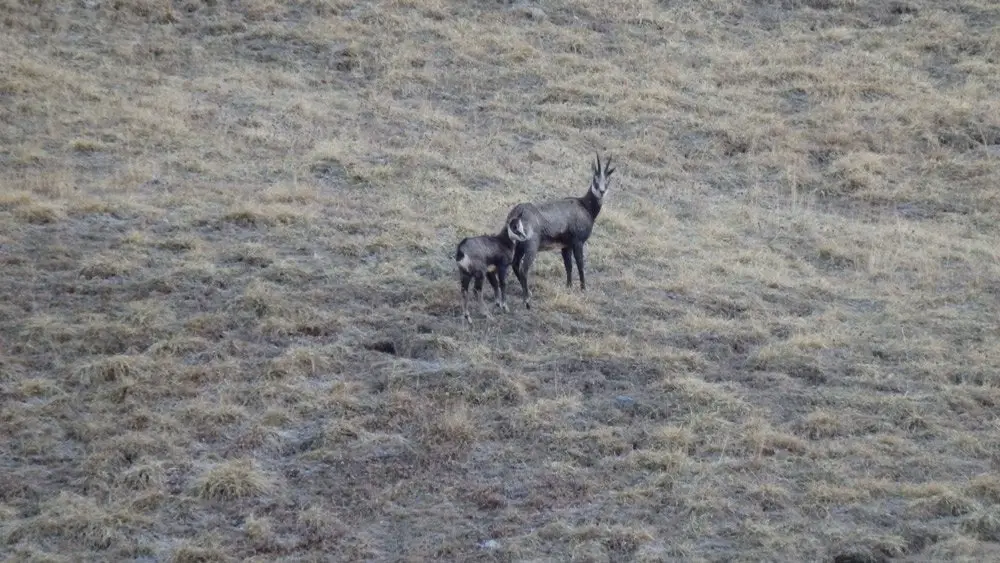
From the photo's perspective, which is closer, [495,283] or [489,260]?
[489,260]

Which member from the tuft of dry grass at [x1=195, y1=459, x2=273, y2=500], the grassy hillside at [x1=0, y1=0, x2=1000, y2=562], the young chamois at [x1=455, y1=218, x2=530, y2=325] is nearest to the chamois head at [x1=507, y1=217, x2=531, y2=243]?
the young chamois at [x1=455, y1=218, x2=530, y2=325]

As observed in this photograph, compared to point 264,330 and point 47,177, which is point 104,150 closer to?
point 47,177

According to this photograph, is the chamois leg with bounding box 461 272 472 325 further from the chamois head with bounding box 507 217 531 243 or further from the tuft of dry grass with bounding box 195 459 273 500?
the tuft of dry grass with bounding box 195 459 273 500

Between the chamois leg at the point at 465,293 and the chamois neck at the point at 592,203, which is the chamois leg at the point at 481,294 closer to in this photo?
the chamois leg at the point at 465,293

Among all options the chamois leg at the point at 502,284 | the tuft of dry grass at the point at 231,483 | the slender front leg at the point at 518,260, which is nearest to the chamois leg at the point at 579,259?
the slender front leg at the point at 518,260

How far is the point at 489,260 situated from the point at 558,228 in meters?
1.37

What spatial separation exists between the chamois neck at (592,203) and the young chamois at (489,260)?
1714 mm

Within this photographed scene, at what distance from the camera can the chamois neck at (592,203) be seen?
53.1 feet

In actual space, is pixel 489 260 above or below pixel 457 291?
above

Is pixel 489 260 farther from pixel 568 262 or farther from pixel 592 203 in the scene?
pixel 592 203

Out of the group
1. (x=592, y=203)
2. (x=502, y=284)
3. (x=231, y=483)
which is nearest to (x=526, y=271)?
(x=502, y=284)

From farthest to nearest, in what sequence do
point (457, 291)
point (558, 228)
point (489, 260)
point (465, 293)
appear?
point (558, 228) → point (457, 291) → point (489, 260) → point (465, 293)

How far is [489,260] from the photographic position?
1437 cm

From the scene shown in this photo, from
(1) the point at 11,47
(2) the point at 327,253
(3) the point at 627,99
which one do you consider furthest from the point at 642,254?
(1) the point at 11,47
